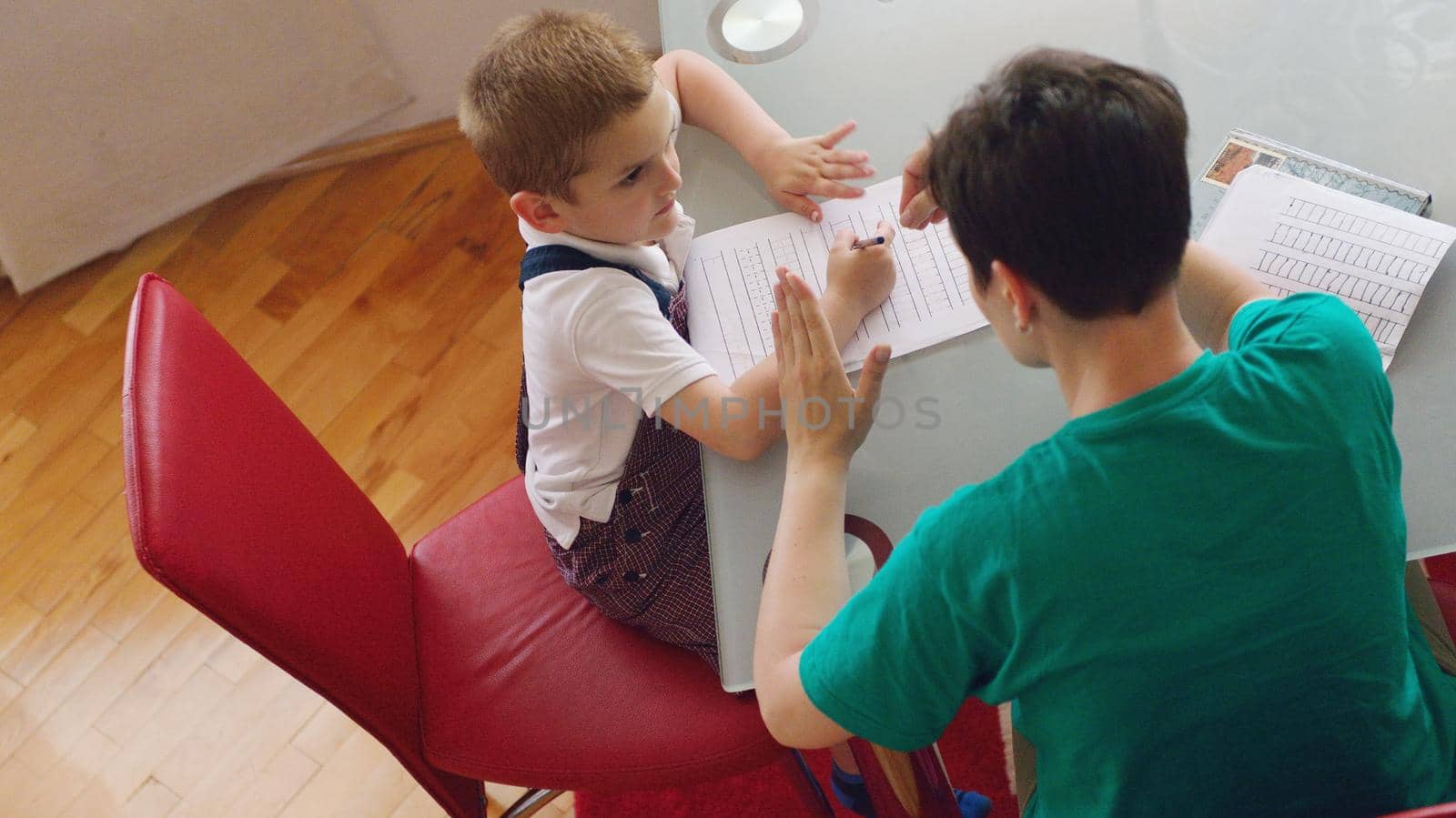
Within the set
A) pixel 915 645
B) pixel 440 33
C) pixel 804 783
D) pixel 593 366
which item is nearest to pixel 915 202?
pixel 593 366

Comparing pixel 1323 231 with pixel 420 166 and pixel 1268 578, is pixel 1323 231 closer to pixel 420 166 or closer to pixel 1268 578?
pixel 1268 578

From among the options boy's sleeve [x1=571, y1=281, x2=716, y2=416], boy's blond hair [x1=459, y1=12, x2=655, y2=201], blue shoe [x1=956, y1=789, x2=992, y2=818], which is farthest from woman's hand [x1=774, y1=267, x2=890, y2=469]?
blue shoe [x1=956, y1=789, x2=992, y2=818]

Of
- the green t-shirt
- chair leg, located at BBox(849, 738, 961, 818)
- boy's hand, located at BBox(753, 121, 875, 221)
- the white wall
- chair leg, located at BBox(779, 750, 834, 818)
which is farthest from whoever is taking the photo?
the white wall

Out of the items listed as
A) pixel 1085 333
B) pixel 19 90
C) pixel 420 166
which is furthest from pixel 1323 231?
pixel 19 90

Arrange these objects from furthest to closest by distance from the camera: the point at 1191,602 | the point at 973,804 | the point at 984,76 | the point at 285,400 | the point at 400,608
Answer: the point at 285,400, the point at 973,804, the point at 400,608, the point at 984,76, the point at 1191,602

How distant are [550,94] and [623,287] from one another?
0.18 meters

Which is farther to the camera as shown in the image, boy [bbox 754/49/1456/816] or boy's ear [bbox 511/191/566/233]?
boy's ear [bbox 511/191/566/233]

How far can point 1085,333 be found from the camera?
2.31ft

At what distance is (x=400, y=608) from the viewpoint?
116cm

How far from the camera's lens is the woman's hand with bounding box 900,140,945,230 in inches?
39.4

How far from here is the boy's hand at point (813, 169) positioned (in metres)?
1.05

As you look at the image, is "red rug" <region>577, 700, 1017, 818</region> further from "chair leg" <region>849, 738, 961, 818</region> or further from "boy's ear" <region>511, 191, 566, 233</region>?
"boy's ear" <region>511, 191, 566, 233</region>

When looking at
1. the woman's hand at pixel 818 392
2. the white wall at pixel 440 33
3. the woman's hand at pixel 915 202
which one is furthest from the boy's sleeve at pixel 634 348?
the white wall at pixel 440 33

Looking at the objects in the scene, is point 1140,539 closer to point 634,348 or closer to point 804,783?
point 634,348
